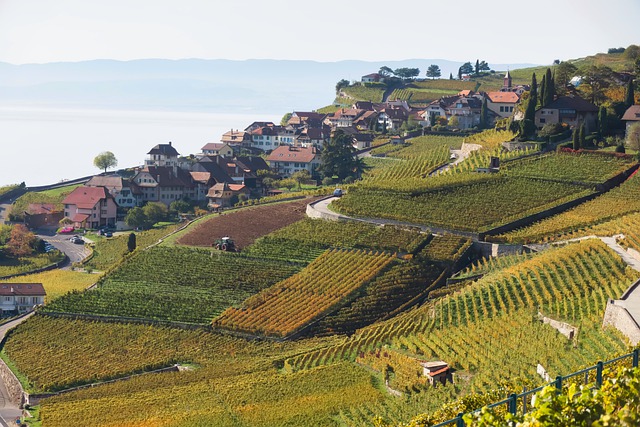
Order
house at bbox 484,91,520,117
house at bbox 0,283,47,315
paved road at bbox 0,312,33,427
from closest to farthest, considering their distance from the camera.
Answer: paved road at bbox 0,312,33,427 → house at bbox 0,283,47,315 → house at bbox 484,91,520,117

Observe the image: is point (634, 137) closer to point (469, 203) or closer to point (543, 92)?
point (543, 92)

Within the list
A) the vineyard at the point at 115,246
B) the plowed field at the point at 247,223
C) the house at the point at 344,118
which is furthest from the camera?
the house at the point at 344,118

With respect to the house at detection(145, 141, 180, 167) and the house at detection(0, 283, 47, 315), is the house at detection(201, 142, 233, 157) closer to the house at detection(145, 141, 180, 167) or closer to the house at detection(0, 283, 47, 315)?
the house at detection(145, 141, 180, 167)

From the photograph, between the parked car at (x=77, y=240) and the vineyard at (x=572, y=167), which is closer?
the vineyard at (x=572, y=167)

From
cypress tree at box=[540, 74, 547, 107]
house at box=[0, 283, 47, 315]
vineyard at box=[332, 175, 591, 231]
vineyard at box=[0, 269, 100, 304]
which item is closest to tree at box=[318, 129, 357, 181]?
cypress tree at box=[540, 74, 547, 107]

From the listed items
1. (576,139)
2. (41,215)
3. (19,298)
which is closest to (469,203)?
(576,139)

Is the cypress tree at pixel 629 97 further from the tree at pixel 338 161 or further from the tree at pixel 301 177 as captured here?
the tree at pixel 301 177

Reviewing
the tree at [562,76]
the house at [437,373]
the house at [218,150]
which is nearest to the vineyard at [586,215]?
the house at [437,373]
